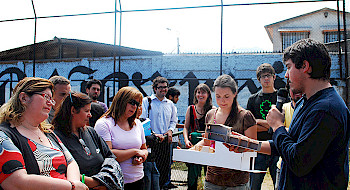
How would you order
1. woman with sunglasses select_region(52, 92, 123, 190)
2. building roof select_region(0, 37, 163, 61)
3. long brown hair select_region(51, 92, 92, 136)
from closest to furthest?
woman with sunglasses select_region(52, 92, 123, 190) → long brown hair select_region(51, 92, 92, 136) → building roof select_region(0, 37, 163, 61)

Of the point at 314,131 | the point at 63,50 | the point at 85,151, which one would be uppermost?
the point at 63,50

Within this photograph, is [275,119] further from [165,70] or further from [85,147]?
[165,70]

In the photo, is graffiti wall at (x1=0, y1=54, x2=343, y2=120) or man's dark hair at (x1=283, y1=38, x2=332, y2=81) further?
graffiti wall at (x1=0, y1=54, x2=343, y2=120)

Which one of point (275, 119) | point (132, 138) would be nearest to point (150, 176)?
point (132, 138)

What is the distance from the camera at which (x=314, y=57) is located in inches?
65.4

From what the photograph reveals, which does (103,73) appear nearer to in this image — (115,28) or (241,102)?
(115,28)

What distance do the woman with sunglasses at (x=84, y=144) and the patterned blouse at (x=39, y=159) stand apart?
258 millimetres

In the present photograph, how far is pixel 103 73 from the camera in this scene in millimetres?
13227

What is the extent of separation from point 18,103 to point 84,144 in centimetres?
67

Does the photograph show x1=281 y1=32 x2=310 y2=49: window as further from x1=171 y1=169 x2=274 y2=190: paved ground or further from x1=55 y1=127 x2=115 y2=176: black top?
x1=55 y1=127 x2=115 y2=176: black top

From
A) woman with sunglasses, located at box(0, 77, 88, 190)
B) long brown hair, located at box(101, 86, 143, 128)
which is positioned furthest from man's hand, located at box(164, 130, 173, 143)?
woman with sunglasses, located at box(0, 77, 88, 190)

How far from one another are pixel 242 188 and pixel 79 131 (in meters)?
1.51

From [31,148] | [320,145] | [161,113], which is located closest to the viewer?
[320,145]

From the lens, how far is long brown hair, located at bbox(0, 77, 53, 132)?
1.82 metres
